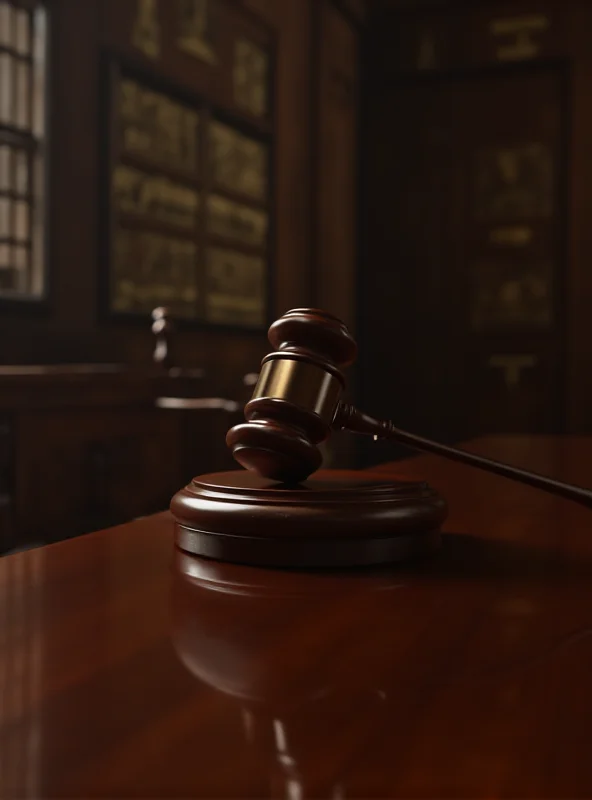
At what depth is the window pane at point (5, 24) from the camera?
337 centimetres

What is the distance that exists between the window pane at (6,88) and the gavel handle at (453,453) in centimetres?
306

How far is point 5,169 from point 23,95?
0.32m

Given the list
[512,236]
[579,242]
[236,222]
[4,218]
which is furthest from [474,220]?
[4,218]

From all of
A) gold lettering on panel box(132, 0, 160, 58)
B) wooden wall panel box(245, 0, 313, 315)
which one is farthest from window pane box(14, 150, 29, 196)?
wooden wall panel box(245, 0, 313, 315)

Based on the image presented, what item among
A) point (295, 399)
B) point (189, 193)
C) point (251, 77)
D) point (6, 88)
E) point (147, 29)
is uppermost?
point (251, 77)

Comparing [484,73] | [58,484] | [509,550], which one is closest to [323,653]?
[509,550]

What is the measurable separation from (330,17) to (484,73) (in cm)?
125

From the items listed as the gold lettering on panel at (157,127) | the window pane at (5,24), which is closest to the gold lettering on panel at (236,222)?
the gold lettering on panel at (157,127)

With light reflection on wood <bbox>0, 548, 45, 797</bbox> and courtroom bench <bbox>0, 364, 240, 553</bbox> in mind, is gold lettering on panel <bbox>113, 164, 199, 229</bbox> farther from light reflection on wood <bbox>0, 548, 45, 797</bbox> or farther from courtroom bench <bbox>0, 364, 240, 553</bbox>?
light reflection on wood <bbox>0, 548, 45, 797</bbox>

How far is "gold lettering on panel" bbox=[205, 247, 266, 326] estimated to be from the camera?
16.1 ft

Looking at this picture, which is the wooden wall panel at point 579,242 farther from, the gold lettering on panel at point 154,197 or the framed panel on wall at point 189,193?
the gold lettering on panel at point 154,197

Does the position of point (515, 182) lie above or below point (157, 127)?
above

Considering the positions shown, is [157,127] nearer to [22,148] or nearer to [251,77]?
[22,148]

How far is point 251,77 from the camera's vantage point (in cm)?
532
